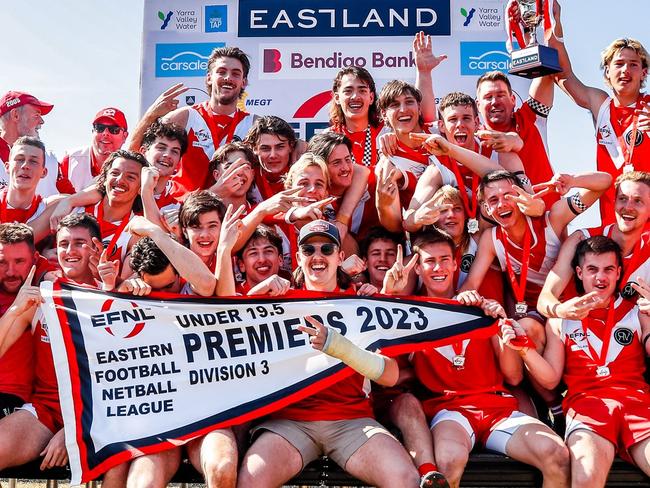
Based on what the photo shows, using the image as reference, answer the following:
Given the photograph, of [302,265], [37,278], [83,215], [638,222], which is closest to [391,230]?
[302,265]

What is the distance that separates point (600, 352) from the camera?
4566 millimetres

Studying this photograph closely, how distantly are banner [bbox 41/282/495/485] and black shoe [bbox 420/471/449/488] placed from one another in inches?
30.9

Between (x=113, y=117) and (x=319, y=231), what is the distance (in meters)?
3.55

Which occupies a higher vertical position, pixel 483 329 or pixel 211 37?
pixel 211 37

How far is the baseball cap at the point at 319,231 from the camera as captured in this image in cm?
454

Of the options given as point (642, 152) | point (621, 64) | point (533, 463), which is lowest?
point (533, 463)

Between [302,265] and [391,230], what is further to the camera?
[391,230]

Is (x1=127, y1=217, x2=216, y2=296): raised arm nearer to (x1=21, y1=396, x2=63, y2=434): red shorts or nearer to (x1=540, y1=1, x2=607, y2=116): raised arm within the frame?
(x1=21, y1=396, x2=63, y2=434): red shorts

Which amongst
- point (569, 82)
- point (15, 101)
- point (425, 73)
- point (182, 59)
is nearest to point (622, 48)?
point (569, 82)

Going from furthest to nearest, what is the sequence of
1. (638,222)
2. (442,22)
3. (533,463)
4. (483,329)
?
(442,22)
(638,222)
(483,329)
(533,463)

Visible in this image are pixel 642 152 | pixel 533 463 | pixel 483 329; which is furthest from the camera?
pixel 642 152

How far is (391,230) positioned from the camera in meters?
5.27

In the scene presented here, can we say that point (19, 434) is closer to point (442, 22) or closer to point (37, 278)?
point (37, 278)

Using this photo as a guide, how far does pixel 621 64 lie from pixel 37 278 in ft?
15.3
